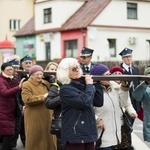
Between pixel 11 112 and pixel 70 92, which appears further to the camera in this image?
pixel 11 112

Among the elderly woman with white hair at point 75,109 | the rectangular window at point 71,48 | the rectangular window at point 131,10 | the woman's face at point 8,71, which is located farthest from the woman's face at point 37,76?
the rectangular window at point 131,10

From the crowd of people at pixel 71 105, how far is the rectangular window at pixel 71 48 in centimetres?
2921

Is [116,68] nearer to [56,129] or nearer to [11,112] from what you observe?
[56,129]

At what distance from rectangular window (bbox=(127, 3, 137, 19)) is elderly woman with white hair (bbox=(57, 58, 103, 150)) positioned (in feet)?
118

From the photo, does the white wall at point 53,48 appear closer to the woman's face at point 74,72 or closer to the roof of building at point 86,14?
the roof of building at point 86,14

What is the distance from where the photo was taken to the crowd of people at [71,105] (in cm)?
648

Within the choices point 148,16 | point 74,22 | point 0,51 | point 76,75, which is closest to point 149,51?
point 148,16

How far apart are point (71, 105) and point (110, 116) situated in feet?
3.56

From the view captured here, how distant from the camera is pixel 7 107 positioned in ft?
31.8

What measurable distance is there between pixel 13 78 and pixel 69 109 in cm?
367

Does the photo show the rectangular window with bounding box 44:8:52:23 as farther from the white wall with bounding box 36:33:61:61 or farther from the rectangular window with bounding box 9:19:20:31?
the rectangular window with bounding box 9:19:20:31

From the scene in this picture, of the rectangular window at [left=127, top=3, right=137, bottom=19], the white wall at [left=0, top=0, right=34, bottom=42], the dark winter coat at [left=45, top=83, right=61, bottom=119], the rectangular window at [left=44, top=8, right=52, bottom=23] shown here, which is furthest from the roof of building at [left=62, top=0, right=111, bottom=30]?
the dark winter coat at [left=45, top=83, right=61, bottom=119]

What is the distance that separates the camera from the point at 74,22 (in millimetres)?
41000

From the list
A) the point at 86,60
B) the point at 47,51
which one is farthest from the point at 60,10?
the point at 86,60
